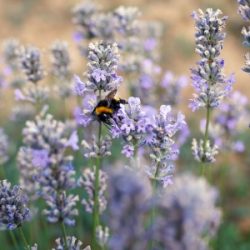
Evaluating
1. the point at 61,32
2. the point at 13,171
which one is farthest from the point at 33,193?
the point at 61,32

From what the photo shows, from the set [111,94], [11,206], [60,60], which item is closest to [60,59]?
[60,60]

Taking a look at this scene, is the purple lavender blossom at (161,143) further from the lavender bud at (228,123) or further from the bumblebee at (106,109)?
the lavender bud at (228,123)

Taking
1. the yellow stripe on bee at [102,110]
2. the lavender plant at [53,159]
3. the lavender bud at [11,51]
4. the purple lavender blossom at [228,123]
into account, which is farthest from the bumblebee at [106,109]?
the lavender bud at [11,51]

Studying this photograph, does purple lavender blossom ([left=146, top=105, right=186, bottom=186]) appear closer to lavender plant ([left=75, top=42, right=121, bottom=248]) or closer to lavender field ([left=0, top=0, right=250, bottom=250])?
lavender field ([left=0, top=0, right=250, bottom=250])

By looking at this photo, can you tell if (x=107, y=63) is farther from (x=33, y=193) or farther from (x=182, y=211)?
(x=33, y=193)

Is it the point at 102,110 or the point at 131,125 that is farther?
the point at 102,110

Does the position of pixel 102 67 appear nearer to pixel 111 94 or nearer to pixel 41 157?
pixel 111 94

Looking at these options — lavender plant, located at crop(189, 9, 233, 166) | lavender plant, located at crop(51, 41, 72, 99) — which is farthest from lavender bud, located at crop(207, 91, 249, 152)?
lavender plant, located at crop(189, 9, 233, 166)
